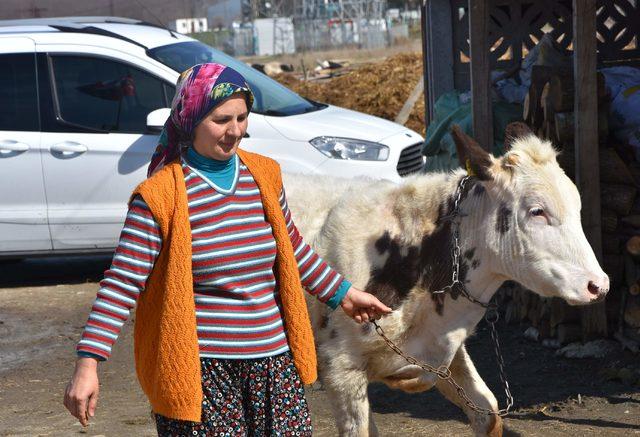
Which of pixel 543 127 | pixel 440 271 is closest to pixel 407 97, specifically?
pixel 543 127

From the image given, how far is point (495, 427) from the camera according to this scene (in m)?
4.81

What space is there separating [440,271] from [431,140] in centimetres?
353

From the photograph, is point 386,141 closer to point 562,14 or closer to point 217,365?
point 562,14

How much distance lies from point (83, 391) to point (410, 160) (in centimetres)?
642

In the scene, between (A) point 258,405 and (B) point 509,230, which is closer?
(A) point 258,405

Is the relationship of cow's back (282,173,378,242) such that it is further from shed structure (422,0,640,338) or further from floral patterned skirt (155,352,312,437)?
shed structure (422,0,640,338)

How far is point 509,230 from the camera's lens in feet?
13.9

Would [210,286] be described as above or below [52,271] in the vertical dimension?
above

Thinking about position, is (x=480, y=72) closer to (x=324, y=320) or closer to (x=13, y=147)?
(x=324, y=320)

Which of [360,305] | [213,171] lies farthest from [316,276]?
[213,171]

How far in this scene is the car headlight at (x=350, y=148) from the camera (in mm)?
8781

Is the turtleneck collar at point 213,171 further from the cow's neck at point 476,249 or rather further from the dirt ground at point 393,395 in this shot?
the dirt ground at point 393,395

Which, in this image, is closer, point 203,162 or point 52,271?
point 203,162

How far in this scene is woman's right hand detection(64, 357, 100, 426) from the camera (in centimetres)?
310
